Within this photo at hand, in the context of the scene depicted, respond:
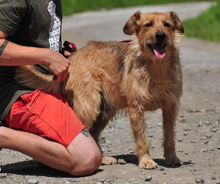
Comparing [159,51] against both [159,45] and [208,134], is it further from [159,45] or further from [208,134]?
[208,134]

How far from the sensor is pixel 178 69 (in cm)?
596

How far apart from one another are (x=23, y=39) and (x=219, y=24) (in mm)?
14300

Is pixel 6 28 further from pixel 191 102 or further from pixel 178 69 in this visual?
pixel 191 102

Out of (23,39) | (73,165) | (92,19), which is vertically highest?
(23,39)

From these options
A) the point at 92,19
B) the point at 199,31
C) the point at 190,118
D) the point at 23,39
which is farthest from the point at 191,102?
the point at 92,19

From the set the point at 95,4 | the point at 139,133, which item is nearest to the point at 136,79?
the point at 139,133

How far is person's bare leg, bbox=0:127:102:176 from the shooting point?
5648 mm

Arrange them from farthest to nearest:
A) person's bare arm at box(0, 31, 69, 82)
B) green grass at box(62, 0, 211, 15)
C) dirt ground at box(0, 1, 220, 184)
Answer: green grass at box(62, 0, 211, 15) < person's bare arm at box(0, 31, 69, 82) < dirt ground at box(0, 1, 220, 184)

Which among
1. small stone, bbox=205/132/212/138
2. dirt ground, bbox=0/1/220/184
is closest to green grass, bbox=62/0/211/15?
dirt ground, bbox=0/1/220/184

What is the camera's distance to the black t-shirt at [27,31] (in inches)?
223

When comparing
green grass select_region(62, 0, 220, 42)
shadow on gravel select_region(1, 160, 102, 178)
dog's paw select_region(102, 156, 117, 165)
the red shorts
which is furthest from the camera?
green grass select_region(62, 0, 220, 42)

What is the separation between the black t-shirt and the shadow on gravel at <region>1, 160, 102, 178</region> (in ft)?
1.71

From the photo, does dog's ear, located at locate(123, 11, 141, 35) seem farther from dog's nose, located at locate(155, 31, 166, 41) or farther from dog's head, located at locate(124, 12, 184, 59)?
dog's nose, located at locate(155, 31, 166, 41)

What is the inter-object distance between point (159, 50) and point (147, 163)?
1045 millimetres
